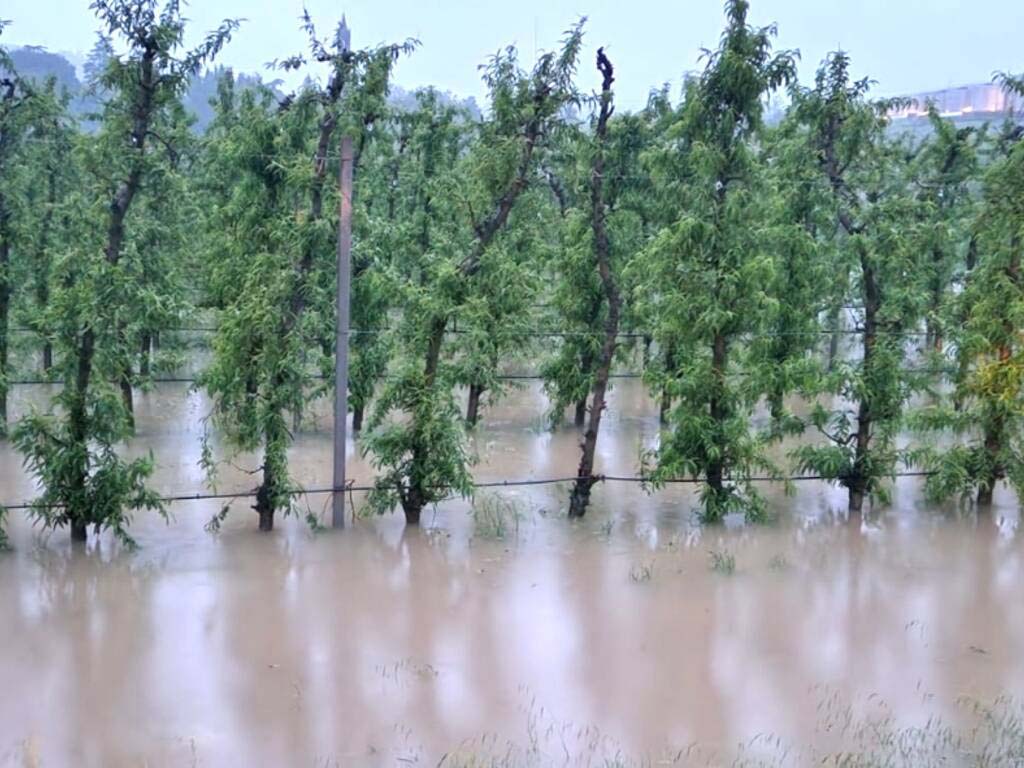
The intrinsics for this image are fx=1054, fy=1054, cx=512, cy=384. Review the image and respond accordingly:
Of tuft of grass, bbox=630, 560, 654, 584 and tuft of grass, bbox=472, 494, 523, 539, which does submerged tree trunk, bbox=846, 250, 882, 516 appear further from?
tuft of grass, bbox=472, 494, 523, 539

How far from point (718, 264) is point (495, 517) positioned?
293cm

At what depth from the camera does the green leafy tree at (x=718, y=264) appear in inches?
344

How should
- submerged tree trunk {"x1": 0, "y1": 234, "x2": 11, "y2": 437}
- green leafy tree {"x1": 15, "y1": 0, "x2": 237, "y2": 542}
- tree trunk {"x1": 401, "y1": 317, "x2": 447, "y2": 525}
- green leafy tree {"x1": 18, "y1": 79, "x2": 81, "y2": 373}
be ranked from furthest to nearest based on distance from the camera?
green leafy tree {"x1": 18, "y1": 79, "x2": 81, "y2": 373} → submerged tree trunk {"x1": 0, "y1": 234, "x2": 11, "y2": 437} → tree trunk {"x1": 401, "y1": 317, "x2": 447, "y2": 525} → green leafy tree {"x1": 15, "y1": 0, "x2": 237, "y2": 542}

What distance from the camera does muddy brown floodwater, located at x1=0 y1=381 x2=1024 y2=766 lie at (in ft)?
18.1

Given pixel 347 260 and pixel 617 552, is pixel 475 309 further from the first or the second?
pixel 617 552

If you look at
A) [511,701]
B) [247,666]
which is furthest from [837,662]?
[247,666]

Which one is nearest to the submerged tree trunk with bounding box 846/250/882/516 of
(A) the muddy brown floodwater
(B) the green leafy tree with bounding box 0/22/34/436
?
(A) the muddy brown floodwater

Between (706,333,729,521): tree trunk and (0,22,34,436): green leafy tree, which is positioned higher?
(0,22,34,436): green leafy tree

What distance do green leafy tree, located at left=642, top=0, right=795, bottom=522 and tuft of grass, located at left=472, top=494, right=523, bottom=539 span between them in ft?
4.23

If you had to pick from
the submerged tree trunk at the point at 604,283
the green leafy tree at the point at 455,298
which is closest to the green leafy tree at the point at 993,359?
the submerged tree trunk at the point at 604,283

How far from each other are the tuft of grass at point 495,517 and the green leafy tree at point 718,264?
1291mm

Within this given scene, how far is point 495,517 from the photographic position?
9.30m

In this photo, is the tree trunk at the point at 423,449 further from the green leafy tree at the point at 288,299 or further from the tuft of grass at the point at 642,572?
the tuft of grass at the point at 642,572

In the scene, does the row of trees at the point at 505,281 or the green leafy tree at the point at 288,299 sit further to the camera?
the green leafy tree at the point at 288,299
